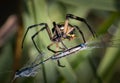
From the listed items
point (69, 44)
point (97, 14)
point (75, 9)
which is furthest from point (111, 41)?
point (97, 14)

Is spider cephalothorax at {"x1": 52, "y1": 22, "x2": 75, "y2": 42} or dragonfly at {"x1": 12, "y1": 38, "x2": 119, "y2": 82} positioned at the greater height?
spider cephalothorax at {"x1": 52, "y1": 22, "x2": 75, "y2": 42}

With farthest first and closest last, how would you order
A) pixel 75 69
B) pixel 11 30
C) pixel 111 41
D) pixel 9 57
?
pixel 11 30, pixel 9 57, pixel 75 69, pixel 111 41

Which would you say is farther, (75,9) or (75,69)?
(75,9)

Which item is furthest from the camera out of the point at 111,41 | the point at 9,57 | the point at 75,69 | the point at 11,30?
the point at 11,30

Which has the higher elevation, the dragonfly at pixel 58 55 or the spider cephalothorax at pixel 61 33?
the spider cephalothorax at pixel 61 33

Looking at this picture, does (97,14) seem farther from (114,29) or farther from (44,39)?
(44,39)

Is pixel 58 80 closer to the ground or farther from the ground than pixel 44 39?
closer to the ground

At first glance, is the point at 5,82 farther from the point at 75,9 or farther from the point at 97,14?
the point at 97,14
